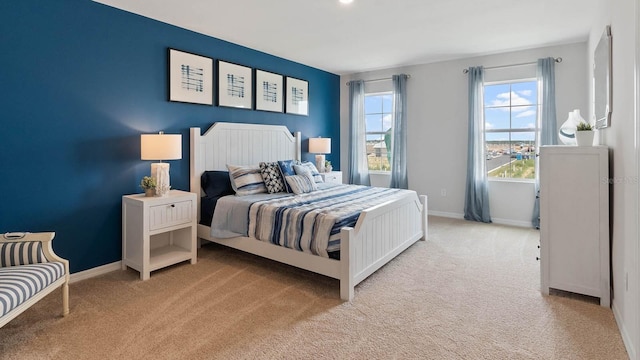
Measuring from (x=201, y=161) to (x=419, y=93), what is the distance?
3.72 metres

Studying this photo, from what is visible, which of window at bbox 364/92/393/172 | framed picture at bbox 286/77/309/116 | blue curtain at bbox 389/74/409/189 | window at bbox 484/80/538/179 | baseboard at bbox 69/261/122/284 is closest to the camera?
baseboard at bbox 69/261/122/284

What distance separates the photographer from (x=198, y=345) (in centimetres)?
204

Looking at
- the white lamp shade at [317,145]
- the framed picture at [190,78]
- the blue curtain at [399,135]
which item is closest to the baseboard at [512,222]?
the blue curtain at [399,135]

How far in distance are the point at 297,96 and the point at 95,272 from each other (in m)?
3.61

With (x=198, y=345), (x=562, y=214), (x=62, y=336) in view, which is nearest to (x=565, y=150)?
(x=562, y=214)

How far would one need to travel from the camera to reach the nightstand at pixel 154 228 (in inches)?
121

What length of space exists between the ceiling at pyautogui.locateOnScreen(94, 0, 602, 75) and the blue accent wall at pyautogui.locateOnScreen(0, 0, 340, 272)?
0.30 meters

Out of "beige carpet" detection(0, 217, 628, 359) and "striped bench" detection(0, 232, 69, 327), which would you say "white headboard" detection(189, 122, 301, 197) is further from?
"striped bench" detection(0, 232, 69, 327)

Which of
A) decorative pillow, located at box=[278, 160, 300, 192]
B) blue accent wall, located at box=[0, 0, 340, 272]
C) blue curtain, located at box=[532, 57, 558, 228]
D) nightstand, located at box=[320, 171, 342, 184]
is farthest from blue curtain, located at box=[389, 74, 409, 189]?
blue accent wall, located at box=[0, 0, 340, 272]

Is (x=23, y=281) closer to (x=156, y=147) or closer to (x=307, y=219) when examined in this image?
(x=156, y=147)

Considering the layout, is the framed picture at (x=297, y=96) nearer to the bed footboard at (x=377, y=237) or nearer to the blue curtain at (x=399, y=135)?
the blue curtain at (x=399, y=135)

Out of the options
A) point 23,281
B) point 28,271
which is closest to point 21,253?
point 28,271

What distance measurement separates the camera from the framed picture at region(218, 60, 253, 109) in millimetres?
4280

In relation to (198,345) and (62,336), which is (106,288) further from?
(198,345)
